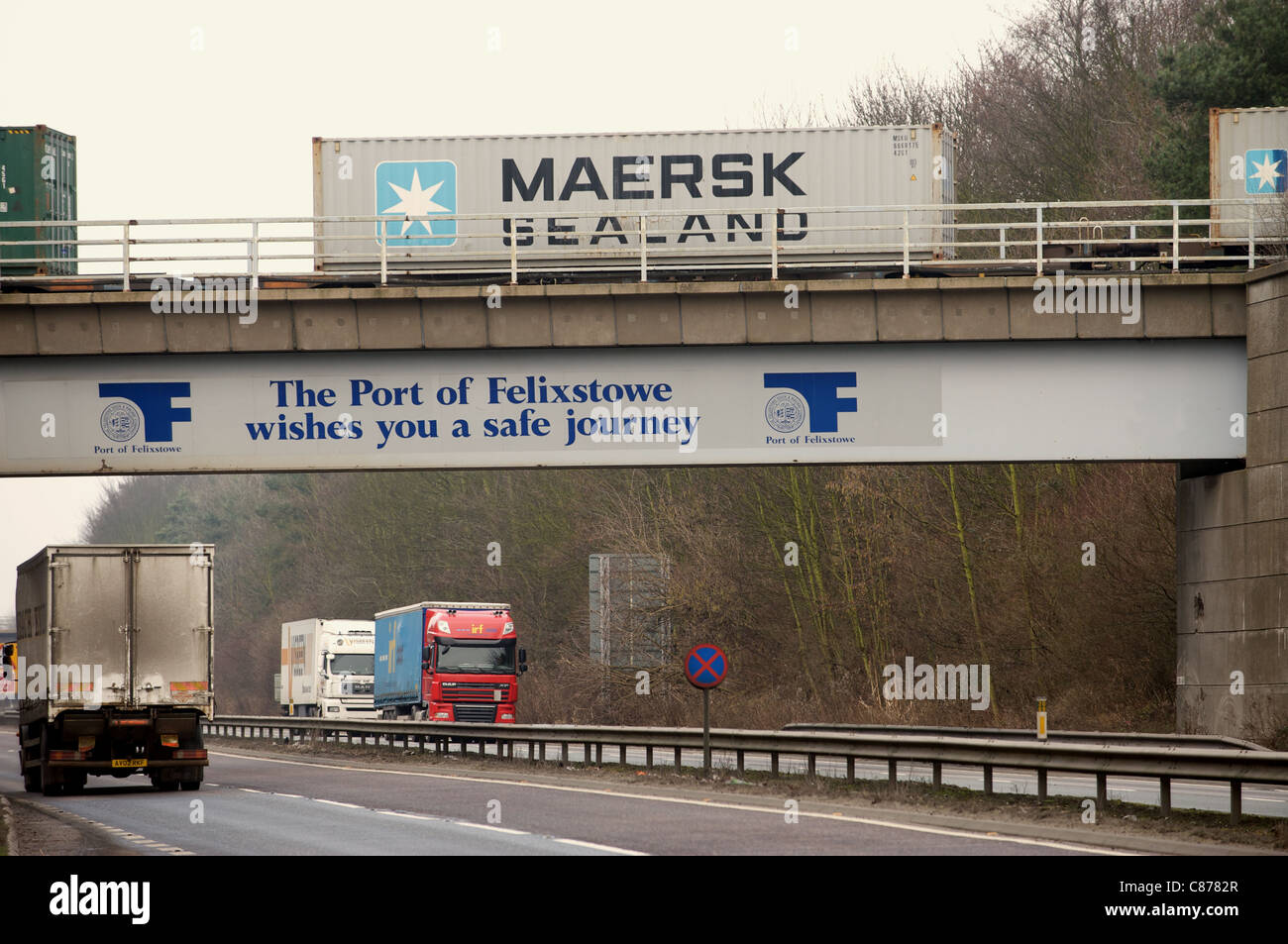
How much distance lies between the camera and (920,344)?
82.4 ft

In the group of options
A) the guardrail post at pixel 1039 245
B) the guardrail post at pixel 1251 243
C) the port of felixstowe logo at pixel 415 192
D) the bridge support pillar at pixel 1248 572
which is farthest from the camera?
the port of felixstowe logo at pixel 415 192

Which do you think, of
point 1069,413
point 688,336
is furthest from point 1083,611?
point 688,336

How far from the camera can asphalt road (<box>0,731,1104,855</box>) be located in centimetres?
1361

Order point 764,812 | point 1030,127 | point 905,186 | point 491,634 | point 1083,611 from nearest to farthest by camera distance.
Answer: point 764,812 < point 905,186 < point 1083,611 < point 491,634 < point 1030,127

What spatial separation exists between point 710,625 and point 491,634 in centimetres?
576

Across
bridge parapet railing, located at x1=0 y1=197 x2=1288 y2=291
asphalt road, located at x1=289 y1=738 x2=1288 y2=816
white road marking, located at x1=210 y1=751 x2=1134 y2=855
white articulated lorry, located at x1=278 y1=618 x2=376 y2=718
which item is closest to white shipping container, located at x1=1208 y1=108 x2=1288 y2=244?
bridge parapet railing, located at x1=0 y1=197 x2=1288 y2=291

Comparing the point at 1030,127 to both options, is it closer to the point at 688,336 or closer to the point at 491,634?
the point at 491,634

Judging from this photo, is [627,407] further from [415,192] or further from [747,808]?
[747,808]

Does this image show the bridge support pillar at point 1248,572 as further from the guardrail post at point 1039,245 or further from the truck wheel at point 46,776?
the truck wheel at point 46,776

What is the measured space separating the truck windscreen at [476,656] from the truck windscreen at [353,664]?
27.1 feet

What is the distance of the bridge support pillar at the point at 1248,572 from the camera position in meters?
23.2

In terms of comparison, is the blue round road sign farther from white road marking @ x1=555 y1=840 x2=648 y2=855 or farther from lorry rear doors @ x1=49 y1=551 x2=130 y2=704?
lorry rear doors @ x1=49 y1=551 x2=130 y2=704

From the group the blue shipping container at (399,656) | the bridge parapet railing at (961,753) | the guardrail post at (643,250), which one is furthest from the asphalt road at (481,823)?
the blue shipping container at (399,656)

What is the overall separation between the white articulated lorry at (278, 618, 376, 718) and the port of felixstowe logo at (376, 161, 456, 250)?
2164 cm
